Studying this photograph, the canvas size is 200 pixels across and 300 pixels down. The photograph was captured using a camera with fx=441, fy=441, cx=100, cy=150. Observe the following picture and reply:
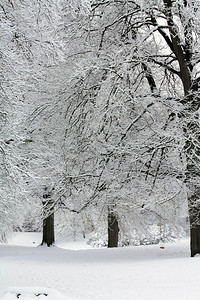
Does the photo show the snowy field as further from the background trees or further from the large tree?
the large tree

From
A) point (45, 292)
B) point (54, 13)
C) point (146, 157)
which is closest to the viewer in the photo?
point (45, 292)

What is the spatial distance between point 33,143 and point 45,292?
11.4 m

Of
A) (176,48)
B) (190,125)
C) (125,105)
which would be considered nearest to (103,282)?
(190,125)

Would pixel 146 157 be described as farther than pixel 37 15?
Yes

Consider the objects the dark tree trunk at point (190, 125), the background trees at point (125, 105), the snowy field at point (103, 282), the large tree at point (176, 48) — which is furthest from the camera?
the background trees at point (125, 105)

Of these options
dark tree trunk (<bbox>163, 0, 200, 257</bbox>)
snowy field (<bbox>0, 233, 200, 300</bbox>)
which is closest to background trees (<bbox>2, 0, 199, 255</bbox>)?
dark tree trunk (<bbox>163, 0, 200, 257</bbox>)

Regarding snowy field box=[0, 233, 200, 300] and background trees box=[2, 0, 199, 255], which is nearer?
snowy field box=[0, 233, 200, 300]

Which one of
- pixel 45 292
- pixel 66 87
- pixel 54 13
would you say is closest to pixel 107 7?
pixel 66 87

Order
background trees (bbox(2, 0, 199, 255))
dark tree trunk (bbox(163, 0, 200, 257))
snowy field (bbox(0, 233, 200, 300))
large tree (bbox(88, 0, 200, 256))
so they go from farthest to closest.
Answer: background trees (bbox(2, 0, 199, 255))
large tree (bbox(88, 0, 200, 256))
dark tree trunk (bbox(163, 0, 200, 257))
snowy field (bbox(0, 233, 200, 300))

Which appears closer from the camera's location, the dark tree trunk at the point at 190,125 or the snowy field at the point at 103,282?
the snowy field at the point at 103,282

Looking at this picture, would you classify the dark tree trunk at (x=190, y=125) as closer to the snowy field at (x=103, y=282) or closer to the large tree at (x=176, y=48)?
the large tree at (x=176, y=48)

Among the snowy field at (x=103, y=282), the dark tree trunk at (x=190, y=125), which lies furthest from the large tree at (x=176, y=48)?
the snowy field at (x=103, y=282)

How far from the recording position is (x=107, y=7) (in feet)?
38.6

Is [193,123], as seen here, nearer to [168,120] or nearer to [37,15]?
[168,120]
